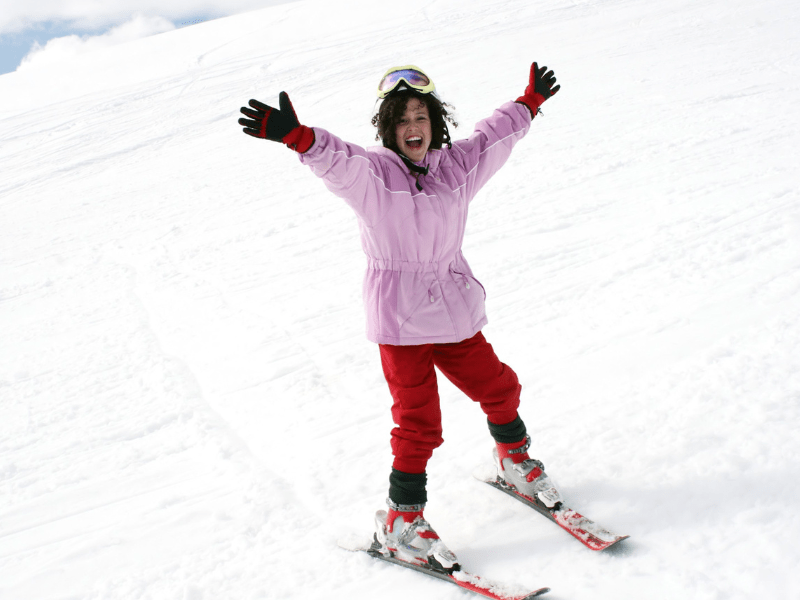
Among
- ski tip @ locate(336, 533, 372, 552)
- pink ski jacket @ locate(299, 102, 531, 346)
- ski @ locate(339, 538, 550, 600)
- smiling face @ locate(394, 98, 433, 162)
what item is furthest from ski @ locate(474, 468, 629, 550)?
smiling face @ locate(394, 98, 433, 162)

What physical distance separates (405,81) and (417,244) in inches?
20.9

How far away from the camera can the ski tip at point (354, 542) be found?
2043mm

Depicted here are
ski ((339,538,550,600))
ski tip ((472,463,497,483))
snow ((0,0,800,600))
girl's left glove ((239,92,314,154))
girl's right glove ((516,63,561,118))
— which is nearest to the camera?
girl's left glove ((239,92,314,154))

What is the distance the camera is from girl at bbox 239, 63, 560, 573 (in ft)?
5.95

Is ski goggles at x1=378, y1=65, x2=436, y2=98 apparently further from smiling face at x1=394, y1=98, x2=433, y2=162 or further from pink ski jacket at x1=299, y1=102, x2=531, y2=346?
pink ski jacket at x1=299, y1=102, x2=531, y2=346

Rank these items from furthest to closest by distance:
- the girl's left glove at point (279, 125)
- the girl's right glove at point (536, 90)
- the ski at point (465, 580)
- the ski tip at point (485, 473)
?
the ski tip at point (485, 473)
the girl's right glove at point (536, 90)
the ski at point (465, 580)
the girl's left glove at point (279, 125)

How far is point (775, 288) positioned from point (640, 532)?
6.67ft

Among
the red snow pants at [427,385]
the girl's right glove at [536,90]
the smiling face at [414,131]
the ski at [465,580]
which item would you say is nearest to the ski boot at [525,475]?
the red snow pants at [427,385]

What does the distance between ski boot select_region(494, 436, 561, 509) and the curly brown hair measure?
1171 millimetres

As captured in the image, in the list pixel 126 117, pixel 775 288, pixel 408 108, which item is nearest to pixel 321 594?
pixel 408 108

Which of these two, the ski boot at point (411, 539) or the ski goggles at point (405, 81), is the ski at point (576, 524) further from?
the ski goggles at point (405, 81)

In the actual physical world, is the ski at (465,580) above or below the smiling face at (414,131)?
below

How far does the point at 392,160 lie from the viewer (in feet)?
5.99

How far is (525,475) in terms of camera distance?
6.98 feet
